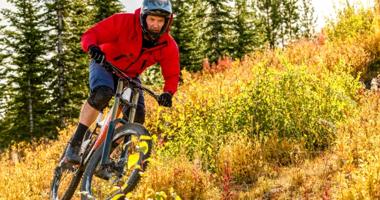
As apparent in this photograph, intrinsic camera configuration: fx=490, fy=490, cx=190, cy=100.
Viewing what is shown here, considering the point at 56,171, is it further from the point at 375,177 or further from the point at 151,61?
the point at 375,177

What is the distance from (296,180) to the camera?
18.7 ft

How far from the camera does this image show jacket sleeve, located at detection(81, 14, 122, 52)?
5.08 metres

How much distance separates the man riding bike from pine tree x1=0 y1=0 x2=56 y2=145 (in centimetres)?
2401

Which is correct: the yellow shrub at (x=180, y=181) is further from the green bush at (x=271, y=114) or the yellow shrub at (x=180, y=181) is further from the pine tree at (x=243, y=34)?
the pine tree at (x=243, y=34)

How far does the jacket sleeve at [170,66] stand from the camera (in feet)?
17.9

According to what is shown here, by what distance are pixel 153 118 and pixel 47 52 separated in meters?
22.7

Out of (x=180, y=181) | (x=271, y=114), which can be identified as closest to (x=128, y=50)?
(x=180, y=181)

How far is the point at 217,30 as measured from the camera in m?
36.9

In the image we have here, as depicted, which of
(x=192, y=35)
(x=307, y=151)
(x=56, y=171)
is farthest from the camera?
(x=192, y=35)

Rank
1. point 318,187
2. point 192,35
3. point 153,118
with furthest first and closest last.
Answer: point 192,35, point 153,118, point 318,187

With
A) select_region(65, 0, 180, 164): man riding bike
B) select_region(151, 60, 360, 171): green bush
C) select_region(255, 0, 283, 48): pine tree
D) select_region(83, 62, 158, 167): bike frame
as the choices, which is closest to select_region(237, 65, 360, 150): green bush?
select_region(151, 60, 360, 171): green bush

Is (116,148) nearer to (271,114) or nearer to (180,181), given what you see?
(180,181)

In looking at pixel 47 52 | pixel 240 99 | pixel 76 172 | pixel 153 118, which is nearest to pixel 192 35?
pixel 47 52

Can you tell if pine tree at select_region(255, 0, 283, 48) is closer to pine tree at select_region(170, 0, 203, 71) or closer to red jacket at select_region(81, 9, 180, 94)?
pine tree at select_region(170, 0, 203, 71)
